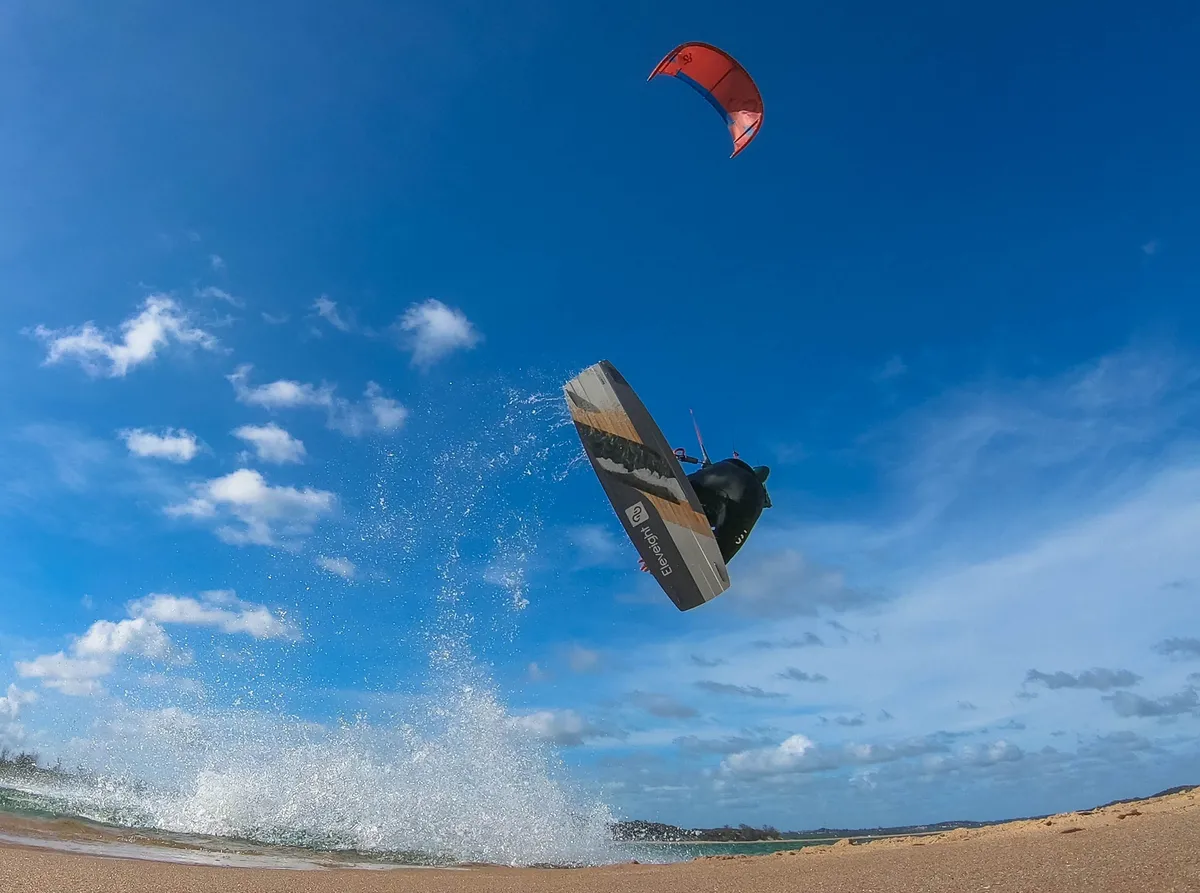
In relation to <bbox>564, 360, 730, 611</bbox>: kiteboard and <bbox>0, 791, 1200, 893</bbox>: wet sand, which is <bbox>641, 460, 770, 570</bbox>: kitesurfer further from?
<bbox>0, 791, 1200, 893</bbox>: wet sand

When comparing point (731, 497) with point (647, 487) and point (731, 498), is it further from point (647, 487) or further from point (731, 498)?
point (647, 487)

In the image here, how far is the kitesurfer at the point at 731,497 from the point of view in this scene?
12.2 meters

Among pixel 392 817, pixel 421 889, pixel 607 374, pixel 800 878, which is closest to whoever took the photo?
pixel 800 878

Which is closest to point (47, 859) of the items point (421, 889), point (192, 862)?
point (192, 862)

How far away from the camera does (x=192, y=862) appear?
11922mm

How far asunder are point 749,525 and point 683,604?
1.85 m

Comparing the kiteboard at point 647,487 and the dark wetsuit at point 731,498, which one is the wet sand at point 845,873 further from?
the dark wetsuit at point 731,498

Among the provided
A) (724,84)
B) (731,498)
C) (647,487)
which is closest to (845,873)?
(731,498)

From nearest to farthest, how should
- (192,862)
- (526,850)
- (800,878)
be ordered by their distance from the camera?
(800,878), (192,862), (526,850)

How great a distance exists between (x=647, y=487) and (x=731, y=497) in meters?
1.57

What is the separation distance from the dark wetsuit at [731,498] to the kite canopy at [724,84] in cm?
653

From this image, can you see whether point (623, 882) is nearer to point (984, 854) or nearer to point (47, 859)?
point (984, 854)

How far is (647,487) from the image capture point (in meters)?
12.9

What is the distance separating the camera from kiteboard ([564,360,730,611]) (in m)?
12.4
